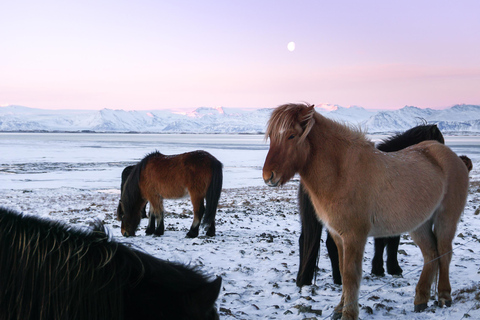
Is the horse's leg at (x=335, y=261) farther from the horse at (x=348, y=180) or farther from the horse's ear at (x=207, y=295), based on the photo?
the horse's ear at (x=207, y=295)

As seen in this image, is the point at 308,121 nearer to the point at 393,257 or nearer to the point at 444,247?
the point at 444,247

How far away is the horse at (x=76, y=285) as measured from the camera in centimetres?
114

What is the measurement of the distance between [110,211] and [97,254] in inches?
470

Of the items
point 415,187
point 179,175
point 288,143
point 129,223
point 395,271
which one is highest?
point 288,143

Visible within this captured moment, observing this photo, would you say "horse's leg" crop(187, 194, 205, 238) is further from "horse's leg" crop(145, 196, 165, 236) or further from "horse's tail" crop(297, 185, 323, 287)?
"horse's tail" crop(297, 185, 323, 287)

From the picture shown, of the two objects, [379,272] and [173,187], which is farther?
[173,187]

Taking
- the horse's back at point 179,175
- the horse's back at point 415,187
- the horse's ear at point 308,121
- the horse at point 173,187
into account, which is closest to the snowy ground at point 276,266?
the horse at point 173,187

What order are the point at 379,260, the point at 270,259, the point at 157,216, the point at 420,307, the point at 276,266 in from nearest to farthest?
1. the point at 420,307
2. the point at 379,260
3. the point at 276,266
4. the point at 270,259
5. the point at 157,216

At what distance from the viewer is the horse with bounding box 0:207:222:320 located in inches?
44.8

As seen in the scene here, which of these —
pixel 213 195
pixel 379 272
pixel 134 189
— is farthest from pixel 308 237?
pixel 134 189

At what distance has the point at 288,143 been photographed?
346 cm

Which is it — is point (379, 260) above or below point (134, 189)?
below

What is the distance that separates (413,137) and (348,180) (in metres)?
2.46

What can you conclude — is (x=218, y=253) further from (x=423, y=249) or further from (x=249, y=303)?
(x=423, y=249)
